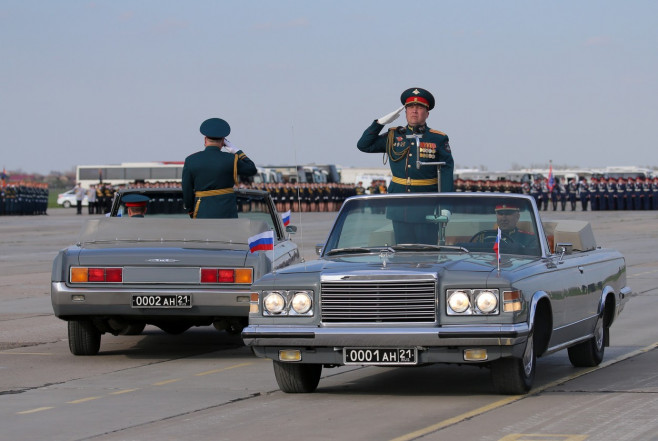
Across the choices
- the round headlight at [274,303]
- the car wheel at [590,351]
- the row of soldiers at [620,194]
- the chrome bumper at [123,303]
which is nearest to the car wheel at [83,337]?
the chrome bumper at [123,303]

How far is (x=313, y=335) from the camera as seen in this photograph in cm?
824

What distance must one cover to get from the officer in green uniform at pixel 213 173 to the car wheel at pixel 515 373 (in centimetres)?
401

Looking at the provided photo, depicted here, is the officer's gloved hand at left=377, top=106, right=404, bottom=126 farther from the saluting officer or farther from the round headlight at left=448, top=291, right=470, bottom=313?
the round headlight at left=448, top=291, right=470, bottom=313

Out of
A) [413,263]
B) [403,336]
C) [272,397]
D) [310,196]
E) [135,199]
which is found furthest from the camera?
[310,196]

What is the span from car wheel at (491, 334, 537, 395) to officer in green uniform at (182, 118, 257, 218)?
13.1ft

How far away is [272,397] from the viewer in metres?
8.75

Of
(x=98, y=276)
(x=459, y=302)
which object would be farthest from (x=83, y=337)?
(x=459, y=302)

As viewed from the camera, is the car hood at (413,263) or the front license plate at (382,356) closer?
the front license plate at (382,356)

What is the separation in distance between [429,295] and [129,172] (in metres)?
90.9

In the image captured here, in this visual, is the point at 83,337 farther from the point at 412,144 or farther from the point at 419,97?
the point at 419,97

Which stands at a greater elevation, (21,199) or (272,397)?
(21,199)

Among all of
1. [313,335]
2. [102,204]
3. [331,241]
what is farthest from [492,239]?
[102,204]

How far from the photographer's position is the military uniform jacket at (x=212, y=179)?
38.6 ft

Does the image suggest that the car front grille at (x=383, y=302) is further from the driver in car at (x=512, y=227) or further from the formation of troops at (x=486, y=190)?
the formation of troops at (x=486, y=190)
